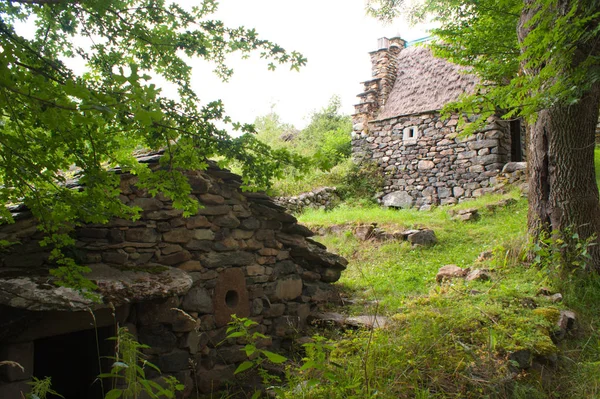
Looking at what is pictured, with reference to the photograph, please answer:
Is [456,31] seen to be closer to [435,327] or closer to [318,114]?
[435,327]

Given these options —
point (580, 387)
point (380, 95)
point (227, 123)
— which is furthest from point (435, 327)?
point (380, 95)

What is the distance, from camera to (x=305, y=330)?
18.8 feet

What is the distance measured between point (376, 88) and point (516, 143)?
471 centimetres

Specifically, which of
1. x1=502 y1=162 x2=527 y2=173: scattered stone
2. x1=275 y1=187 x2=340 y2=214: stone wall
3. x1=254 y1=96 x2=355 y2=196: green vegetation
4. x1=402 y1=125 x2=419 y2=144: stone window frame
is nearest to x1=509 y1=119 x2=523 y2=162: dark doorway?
x1=502 y1=162 x2=527 y2=173: scattered stone

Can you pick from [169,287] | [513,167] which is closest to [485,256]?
[169,287]

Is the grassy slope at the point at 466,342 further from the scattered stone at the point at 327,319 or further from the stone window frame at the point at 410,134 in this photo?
the stone window frame at the point at 410,134

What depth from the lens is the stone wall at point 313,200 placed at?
43.8 ft

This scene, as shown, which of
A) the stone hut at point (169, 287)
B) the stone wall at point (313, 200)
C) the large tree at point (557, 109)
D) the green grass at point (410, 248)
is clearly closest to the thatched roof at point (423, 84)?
the stone wall at point (313, 200)

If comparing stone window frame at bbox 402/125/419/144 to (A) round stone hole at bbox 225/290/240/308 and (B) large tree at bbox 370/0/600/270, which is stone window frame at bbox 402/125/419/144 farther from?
(A) round stone hole at bbox 225/290/240/308

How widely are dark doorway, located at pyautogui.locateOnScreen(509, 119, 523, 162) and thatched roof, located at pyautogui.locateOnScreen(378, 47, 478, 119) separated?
203cm

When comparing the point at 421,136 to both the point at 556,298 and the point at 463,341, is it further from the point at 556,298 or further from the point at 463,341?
the point at 463,341

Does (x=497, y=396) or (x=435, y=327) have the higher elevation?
(x=435, y=327)

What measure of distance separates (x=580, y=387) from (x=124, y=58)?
13.9ft

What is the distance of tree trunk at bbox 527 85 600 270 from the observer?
5.98m
